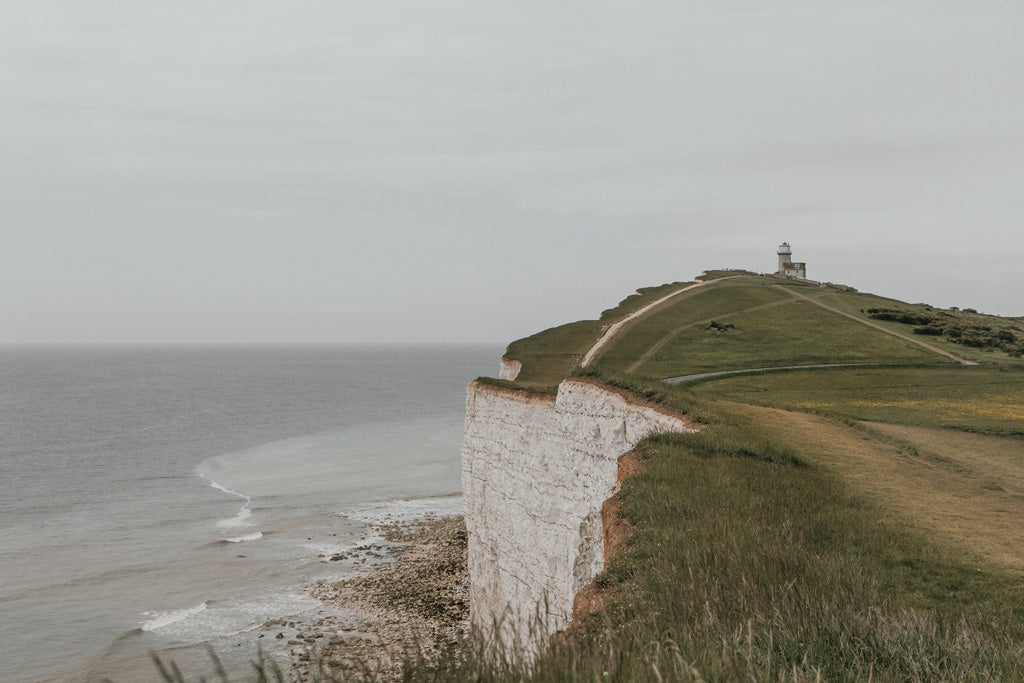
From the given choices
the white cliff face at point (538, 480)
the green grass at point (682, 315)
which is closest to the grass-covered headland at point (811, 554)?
the white cliff face at point (538, 480)

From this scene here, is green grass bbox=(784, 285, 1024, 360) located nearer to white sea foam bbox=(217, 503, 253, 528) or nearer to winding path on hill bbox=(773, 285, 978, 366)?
winding path on hill bbox=(773, 285, 978, 366)

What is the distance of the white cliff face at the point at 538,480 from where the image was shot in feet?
69.2

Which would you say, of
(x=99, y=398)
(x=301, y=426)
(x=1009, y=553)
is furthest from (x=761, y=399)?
(x=99, y=398)

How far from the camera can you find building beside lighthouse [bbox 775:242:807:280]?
3506 inches

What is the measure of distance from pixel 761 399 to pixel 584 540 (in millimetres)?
18805

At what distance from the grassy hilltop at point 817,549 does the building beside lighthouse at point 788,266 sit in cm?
5922

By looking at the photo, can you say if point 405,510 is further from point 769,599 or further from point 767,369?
point 769,599

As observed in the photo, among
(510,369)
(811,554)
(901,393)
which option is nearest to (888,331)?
(901,393)

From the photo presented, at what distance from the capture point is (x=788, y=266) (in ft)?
296

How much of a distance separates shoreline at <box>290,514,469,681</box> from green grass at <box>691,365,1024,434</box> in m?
15.2

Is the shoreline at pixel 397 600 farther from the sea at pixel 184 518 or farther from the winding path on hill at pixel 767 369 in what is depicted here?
the winding path on hill at pixel 767 369

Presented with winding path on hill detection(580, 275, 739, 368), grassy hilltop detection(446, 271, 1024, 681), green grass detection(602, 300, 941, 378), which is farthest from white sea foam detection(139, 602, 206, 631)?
green grass detection(602, 300, 941, 378)

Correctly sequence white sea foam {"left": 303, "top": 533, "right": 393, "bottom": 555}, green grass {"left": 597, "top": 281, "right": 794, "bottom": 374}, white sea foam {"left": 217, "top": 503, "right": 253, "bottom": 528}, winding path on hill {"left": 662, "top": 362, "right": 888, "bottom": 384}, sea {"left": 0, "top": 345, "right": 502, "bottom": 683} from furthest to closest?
green grass {"left": 597, "top": 281, "right": 794, "bottom": 374}, white sea foam {"left": 217, "top": 503, "right": 253, "bottom": 528}, winding path on hill {"left": 662, "top": 362, "right": 888, "bottom": 384}, white sea foam {"left": 303, "top": 533, "right": 393, "bottom": 555}, sea {"left": 0, "top": 345, "right": 502, "bottom": 683}

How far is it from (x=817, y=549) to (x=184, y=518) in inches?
1674
